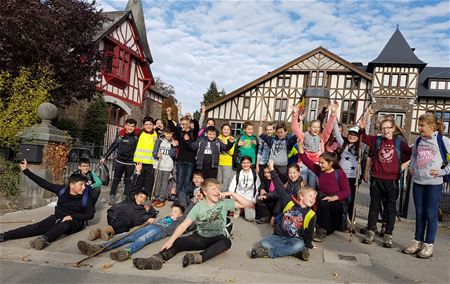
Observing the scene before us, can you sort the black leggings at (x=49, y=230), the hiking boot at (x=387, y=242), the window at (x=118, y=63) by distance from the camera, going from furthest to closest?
the window at (x=118, y=63) → the hiking boot at (x=387, y=242) → the black leggings at (x=49, y=230)

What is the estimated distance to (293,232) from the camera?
4375mm

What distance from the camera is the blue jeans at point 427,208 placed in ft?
14.4

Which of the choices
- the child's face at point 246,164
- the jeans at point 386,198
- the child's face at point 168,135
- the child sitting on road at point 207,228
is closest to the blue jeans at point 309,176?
the child's face at point 246,164

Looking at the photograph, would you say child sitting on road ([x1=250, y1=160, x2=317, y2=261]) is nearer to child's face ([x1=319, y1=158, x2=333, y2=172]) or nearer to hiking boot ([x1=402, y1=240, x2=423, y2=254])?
child's face ([x1=319, y1=158, x2=333, y2=172])

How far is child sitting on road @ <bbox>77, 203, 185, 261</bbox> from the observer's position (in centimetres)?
388

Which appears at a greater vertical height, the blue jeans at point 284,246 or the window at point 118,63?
the window at point 118,63

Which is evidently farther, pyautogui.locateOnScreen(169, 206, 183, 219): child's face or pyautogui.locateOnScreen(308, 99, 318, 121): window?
pyautogui.locateOnScreen(308, 99, 318, 121): window

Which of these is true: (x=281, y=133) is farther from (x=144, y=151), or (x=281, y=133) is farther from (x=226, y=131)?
(x=144, y=151)

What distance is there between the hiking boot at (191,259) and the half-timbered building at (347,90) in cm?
2420

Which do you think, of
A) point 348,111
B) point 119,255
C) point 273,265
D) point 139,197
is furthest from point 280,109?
point 119,255

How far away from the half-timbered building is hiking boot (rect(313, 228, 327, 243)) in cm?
2253

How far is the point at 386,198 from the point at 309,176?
1.43 m

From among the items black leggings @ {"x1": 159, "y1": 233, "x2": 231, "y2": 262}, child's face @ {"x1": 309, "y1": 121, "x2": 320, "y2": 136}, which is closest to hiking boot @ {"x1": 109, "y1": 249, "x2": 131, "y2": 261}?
black leggings @ {"x1": 159, "y1": 233, "x2": 231, "y2": 262}

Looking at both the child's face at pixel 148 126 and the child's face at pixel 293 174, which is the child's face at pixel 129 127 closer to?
the child's face at pixel 148 126
